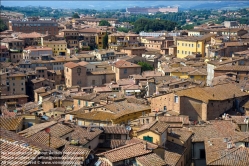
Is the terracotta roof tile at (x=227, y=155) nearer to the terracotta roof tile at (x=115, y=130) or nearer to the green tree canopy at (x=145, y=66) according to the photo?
the terracotta roof tile at (x=115, y=130)

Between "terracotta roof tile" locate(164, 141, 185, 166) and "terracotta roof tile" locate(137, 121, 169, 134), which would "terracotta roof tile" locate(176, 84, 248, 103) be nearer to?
"terracotta roof tile" locate(164, 141, 185, 166)

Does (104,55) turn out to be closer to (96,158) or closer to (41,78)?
(41,78)

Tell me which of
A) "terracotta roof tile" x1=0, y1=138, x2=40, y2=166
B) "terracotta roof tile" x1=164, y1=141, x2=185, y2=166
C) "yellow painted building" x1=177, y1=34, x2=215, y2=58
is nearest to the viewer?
"terracotta roof tile" x1=0, y1=138, x2=40, y2=166

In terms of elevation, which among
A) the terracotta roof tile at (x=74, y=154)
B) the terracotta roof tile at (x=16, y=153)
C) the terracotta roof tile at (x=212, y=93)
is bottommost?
the terracotta roof tile at (x=212, y=93)

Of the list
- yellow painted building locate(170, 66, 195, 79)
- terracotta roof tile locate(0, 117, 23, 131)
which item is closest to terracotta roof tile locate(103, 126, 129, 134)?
terracotta roof tile locate(0, 117, 23, 131)

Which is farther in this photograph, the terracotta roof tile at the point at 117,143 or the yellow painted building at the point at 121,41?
the yellow painted building at the point at 121,41

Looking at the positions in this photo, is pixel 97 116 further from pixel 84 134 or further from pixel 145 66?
pixel 145 66

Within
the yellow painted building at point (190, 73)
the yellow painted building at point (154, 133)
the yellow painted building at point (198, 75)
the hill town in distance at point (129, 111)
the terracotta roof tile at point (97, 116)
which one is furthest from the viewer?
the yellow painted building at point (190, 73)

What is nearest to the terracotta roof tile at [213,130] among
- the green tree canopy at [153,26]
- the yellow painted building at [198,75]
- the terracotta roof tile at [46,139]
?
the terracotta roof tile at [46,139]

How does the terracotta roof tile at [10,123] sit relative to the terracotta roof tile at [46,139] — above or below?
below

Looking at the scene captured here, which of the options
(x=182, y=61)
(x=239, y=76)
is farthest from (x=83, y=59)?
(x=239, y=76)

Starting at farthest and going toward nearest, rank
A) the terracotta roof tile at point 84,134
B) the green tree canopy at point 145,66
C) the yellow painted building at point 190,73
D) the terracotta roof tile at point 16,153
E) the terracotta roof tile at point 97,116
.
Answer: the green tree canopy at point 145,66 → the yellow painted building at point 190,73 → the terracotta roof tile at point 97,116 → the terracotta roof tile at point 84,134 → the terracotta roof tile at point 16,153
